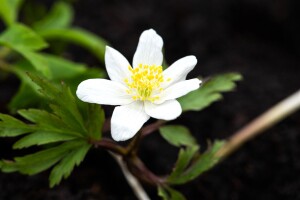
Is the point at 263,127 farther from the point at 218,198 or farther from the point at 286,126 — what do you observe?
the point at 218,198

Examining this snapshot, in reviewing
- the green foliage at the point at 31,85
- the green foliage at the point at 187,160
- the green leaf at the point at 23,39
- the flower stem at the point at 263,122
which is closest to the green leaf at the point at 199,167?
the green foliage at the point at 187,160

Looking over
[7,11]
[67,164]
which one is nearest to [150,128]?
[67,164]

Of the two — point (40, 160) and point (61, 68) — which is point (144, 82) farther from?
point (61, 68)

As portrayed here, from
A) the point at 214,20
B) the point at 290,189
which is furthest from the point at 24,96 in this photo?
the point at 214,20

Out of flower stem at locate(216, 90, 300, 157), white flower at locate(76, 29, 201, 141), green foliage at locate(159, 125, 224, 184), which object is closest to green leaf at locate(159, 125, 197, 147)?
green foliage at locate(159, 125, 224, 184)

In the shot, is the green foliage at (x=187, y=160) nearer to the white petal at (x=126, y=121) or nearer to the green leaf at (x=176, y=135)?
the green leaf at (x=176, y=135)
